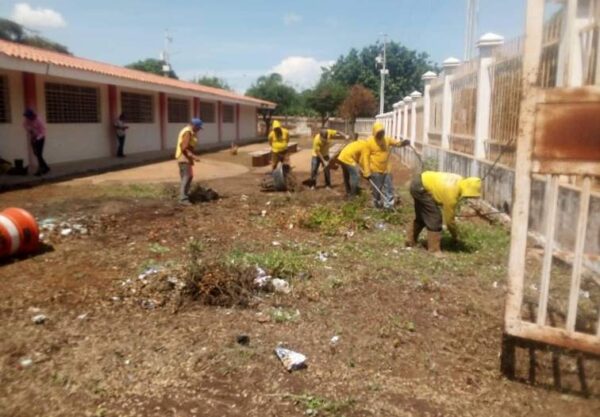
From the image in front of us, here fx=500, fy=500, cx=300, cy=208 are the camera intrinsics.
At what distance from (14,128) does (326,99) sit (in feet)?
117

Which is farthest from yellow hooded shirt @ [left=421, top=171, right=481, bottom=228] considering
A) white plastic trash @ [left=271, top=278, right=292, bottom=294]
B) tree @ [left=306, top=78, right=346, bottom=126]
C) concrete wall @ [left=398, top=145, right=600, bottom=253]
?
tree @ [left=306, top=78, right=346, bottom=126]

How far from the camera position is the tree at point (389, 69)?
49.3 meters

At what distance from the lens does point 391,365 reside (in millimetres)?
3035

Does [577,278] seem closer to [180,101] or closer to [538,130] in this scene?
[538,130]

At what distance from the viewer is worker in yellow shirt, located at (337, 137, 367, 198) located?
8133mm

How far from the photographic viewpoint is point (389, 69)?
5016cm

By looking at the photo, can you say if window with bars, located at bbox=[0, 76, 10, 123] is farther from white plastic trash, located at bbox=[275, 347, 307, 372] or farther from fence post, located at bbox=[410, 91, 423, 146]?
white plastic trash, located at bbox=[275, 347, 307, 372]

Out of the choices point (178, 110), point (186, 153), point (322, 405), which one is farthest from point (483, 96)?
point (178, 110)

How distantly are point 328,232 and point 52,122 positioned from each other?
10350mm

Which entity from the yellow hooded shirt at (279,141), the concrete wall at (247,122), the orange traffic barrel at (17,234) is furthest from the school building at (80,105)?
the concrete wall at (247,122)

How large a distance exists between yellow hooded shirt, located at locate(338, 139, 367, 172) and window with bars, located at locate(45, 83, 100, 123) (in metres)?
8.97

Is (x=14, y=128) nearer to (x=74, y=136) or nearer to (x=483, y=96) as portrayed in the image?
(x=74, y=136)

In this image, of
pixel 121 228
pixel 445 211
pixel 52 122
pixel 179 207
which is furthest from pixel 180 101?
pixel 445 211

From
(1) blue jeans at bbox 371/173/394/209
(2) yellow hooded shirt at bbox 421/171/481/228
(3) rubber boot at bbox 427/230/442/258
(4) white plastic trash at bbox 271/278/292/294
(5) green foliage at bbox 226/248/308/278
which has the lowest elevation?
(4) white plastic trash at bbox 271/278/292/294
